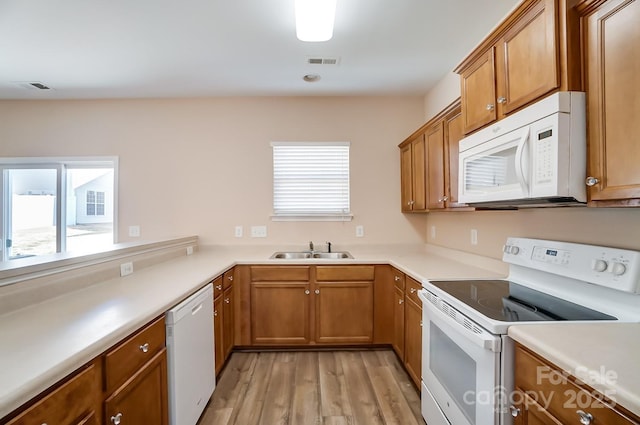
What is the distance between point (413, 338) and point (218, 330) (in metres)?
1.44

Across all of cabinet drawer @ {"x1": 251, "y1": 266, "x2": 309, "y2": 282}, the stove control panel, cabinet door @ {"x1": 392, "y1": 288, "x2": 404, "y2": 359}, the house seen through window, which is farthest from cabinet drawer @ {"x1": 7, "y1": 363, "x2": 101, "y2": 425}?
the house seen through window

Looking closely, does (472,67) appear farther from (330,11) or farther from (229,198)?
(229,198)

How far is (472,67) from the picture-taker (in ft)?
5.41

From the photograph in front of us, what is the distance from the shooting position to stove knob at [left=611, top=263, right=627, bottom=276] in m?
1.10

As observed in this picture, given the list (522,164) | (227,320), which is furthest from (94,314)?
(522,164)

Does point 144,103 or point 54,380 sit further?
point 144,103

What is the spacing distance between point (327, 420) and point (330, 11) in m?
2.48

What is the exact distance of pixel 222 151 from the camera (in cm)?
322

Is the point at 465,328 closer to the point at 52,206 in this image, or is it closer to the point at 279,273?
the point at 279,273

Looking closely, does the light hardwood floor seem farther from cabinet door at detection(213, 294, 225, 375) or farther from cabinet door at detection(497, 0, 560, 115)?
cabinet door at detection(497, 0, 560, 115)

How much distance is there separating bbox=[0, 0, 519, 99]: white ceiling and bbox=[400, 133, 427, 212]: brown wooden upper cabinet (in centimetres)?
65

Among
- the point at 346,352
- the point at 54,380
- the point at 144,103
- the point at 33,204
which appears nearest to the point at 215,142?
the point at 144,103

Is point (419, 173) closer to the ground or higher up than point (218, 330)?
higher up

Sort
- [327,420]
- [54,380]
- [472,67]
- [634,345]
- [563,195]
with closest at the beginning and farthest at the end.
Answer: [54,380] < [634,345] < [563,195] < [472,67] < [327,420]
